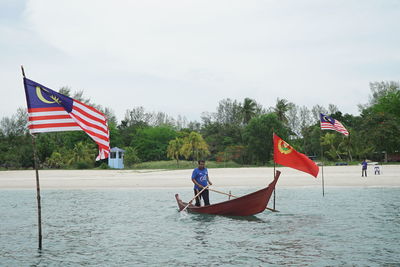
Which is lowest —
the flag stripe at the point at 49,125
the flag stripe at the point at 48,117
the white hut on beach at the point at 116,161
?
the white hut on beach at the point at 116,161

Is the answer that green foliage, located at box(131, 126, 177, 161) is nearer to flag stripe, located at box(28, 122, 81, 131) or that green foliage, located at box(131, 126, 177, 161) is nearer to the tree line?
the tree line

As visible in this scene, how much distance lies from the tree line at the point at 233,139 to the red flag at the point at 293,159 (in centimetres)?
4752

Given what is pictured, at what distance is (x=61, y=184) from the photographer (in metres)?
39.6

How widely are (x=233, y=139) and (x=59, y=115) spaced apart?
257 feet

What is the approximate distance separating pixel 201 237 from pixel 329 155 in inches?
2728

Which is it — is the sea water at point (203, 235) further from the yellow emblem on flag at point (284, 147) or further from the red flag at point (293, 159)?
the yellow emblem on flag at point (284, 147)

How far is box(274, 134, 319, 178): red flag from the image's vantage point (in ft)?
57.1

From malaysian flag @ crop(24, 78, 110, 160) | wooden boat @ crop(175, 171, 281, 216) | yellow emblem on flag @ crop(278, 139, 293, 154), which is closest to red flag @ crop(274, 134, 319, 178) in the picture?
yellow emblem on flag @ crop(278, 139, 293, 154)

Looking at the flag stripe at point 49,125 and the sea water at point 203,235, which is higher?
the flag stripe at point 49,125

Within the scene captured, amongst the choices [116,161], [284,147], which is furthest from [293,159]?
[116,161]

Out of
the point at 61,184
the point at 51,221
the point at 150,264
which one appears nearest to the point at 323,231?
the point at 150,264

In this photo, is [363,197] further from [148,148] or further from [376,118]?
[148,148]

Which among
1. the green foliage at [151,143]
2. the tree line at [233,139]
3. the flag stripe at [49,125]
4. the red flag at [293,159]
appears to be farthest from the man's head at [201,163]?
the green foliage at [151,143]

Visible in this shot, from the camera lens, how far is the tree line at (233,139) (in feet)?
225
